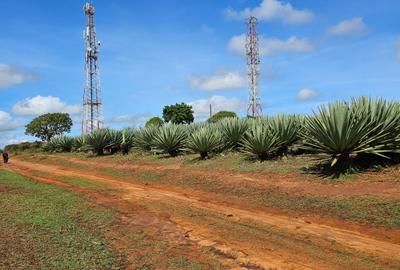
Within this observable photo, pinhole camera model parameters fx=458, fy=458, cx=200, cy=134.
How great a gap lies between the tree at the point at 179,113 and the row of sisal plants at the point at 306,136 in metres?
26.7

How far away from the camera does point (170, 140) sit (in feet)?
73.5

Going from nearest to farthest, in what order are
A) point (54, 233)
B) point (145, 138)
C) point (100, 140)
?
point (54, 233) < point (145, 138) < point (100, 140)

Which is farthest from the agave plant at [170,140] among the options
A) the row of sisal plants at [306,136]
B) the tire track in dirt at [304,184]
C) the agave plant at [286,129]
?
the agave plant at [286,129]

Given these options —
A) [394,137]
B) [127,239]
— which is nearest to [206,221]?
[127,239]

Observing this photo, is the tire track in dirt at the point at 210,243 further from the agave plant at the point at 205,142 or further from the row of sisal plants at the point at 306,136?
the agave plant at the point at 205,142

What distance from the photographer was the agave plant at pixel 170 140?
22.4 meters

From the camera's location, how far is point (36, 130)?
6162cm

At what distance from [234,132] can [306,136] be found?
5976 millimetres

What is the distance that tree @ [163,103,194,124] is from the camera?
178 ft

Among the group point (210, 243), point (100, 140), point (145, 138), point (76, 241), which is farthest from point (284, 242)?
point (100, 140)

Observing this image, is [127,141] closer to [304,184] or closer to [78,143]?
[78,143]

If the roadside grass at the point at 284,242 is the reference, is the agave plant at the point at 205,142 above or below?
above

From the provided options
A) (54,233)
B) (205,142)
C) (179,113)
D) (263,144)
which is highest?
(179,113)

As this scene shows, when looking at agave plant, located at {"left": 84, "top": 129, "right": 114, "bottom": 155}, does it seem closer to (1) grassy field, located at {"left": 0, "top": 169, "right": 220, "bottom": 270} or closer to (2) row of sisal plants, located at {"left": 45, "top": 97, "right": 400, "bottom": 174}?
(2) row of sisal plants, located at {"left": 45, "top": 97, "right": 400, "bottom": 174}
